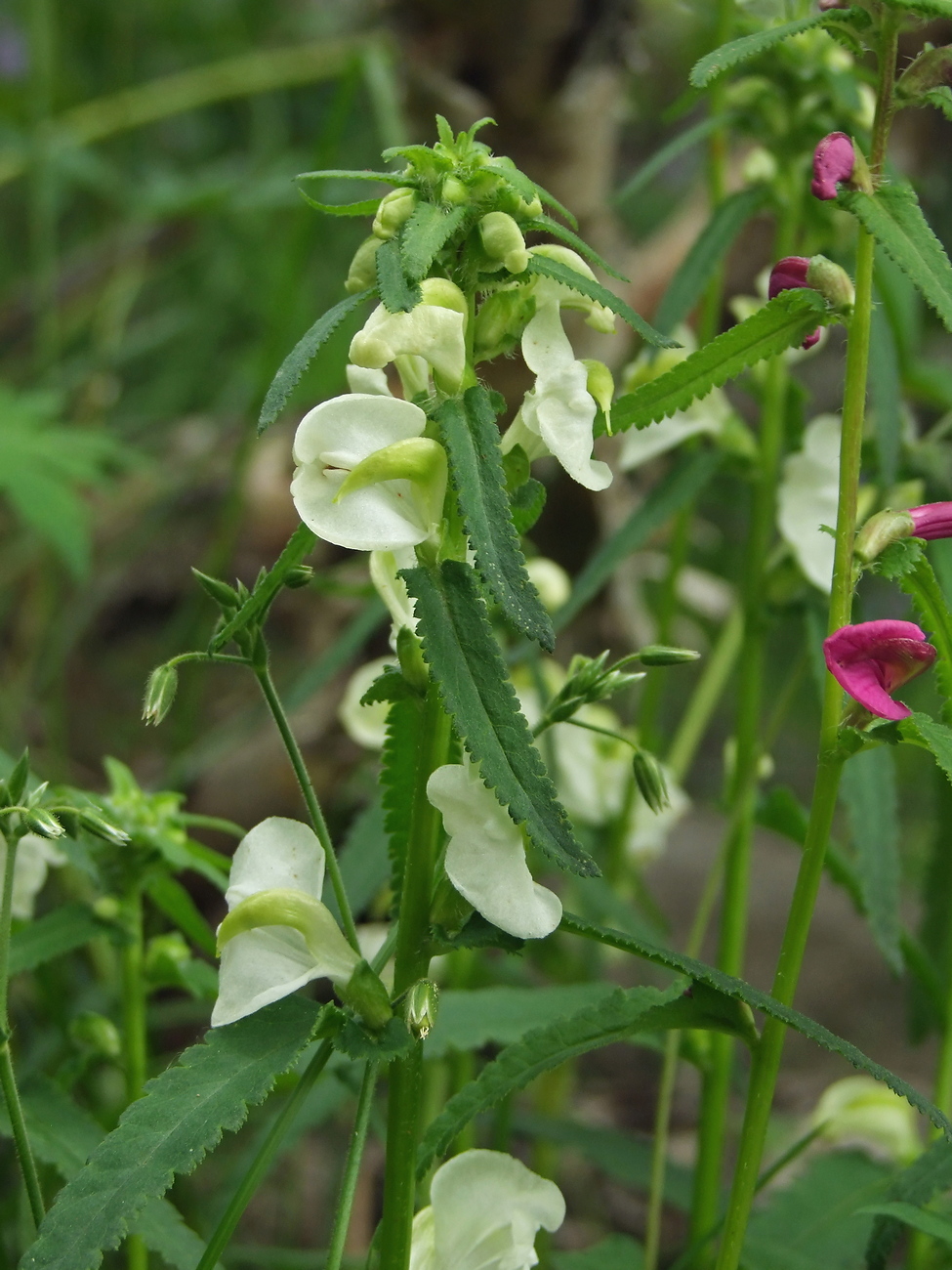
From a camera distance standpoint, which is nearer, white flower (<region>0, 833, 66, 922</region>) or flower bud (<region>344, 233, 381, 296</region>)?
flower bud (<region>344, 233, 381, 296</region>)

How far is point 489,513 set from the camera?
437 mm

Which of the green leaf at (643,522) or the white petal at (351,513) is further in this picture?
the green leaf at (643,522)

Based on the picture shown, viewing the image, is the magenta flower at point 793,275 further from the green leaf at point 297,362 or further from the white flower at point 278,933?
the white flower at point 278,933

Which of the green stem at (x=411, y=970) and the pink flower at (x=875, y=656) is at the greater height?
the pink flower at (x=875, y=656)

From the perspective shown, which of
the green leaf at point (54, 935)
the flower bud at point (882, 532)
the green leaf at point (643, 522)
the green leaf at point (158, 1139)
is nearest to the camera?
the green leaf at point (158, 1139)

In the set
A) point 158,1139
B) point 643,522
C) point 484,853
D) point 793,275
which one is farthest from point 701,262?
point 158,1139

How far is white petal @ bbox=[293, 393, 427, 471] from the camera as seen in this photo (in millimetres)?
467

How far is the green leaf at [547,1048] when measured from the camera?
491 mm

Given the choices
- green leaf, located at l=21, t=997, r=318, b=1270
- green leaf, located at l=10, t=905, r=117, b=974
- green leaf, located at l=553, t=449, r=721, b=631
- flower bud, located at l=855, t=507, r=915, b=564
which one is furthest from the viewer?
green leaf, located at l=553, t=449, r=721, b=631

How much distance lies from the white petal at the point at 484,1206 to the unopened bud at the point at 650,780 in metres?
0.16

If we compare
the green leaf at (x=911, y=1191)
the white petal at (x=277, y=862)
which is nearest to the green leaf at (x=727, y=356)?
the white petal at (x=277, y=862)

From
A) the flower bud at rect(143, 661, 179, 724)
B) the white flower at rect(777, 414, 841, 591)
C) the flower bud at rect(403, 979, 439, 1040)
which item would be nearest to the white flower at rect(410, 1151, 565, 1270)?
the flower bud at rect(403, 979, 439, 1040)

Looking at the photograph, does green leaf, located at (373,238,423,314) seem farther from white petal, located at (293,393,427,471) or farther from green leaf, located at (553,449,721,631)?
green leaf, located at (553,449,721,631)

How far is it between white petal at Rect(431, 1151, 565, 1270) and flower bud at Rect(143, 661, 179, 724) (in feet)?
0.73
